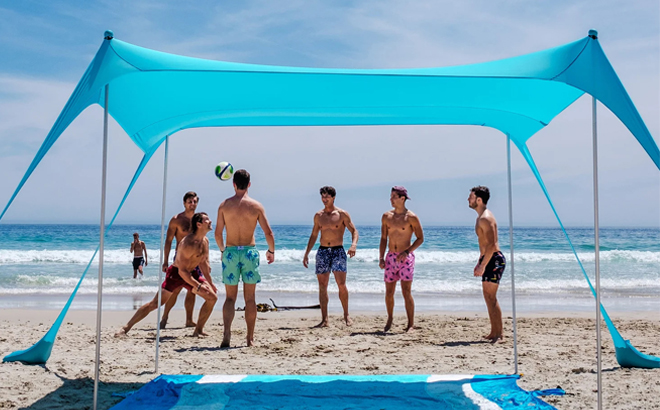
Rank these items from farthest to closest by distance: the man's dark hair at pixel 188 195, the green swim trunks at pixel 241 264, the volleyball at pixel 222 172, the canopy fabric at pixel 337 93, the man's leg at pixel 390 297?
the man's leg at pixel 390 297, the man's dark hair at pixel 188 195, the volleyball at pixel 222 172, the green swim trunks at pixel 241 264, the canopy fabric at pixel 337 93

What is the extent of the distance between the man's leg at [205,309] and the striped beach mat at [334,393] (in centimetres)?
145

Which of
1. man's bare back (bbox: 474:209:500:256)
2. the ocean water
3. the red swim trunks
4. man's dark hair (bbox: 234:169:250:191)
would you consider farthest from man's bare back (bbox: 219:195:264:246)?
the ocean water

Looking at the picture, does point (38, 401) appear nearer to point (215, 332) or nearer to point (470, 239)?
point (215, 332)

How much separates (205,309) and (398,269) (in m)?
2.09

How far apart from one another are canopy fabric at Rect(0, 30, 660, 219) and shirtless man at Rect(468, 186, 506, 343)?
4.02ft

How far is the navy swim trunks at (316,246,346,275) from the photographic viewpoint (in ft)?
21.7

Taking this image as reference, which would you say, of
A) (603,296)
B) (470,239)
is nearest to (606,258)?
(470,239)

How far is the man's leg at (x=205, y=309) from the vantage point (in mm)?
5504

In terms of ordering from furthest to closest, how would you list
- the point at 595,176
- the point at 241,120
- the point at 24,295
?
the point at 24,295
the point at 241,120
the point at 595,176

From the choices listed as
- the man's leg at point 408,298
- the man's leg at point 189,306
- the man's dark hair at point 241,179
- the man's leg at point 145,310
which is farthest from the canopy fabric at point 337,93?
the man's leg at point 189,306

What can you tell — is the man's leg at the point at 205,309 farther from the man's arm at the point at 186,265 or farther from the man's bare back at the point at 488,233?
the man's bare back at the point at 488,233

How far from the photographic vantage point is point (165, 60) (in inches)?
126

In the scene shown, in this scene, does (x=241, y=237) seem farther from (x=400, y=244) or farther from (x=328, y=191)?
(x=400, y=244)

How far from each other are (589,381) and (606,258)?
66.0 ft
